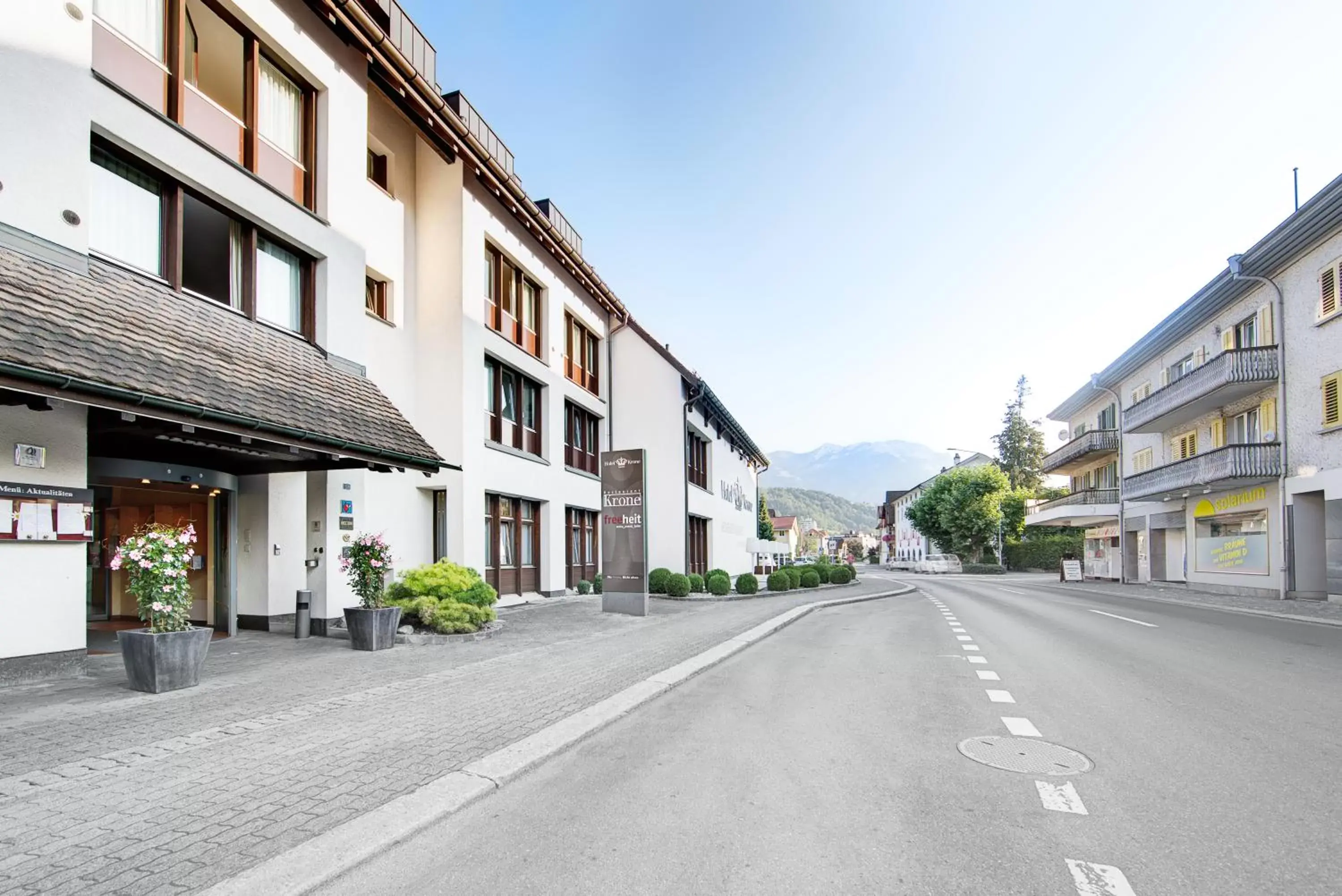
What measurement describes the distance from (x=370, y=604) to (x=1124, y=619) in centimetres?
1544

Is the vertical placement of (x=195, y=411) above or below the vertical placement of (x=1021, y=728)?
above

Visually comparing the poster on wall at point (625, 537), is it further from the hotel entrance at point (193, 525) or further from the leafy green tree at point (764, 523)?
the leafy green tree at point (764, 523)

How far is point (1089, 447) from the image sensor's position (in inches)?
1639

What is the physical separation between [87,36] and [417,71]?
7.25m

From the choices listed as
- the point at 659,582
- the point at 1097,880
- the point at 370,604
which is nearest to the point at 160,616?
the point at 370,604

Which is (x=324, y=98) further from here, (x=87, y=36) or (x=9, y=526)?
(x=9, y=526)

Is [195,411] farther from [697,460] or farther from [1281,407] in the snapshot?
[1281,407]

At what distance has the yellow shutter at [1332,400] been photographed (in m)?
21.0

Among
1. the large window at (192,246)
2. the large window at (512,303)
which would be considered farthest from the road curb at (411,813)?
the large window at (512,303)

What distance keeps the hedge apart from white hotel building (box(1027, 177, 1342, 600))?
19570mm

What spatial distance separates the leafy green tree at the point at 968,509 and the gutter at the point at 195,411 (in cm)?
6031

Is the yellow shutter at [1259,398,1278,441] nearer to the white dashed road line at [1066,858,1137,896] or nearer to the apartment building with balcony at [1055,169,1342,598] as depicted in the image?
the apartment building with balcony at [1055,169,1342,598]

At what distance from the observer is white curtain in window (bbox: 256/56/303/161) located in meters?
12.2

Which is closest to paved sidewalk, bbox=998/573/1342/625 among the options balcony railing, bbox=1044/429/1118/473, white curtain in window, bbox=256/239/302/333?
balcony railing, bbox=1044/429/1118/473
